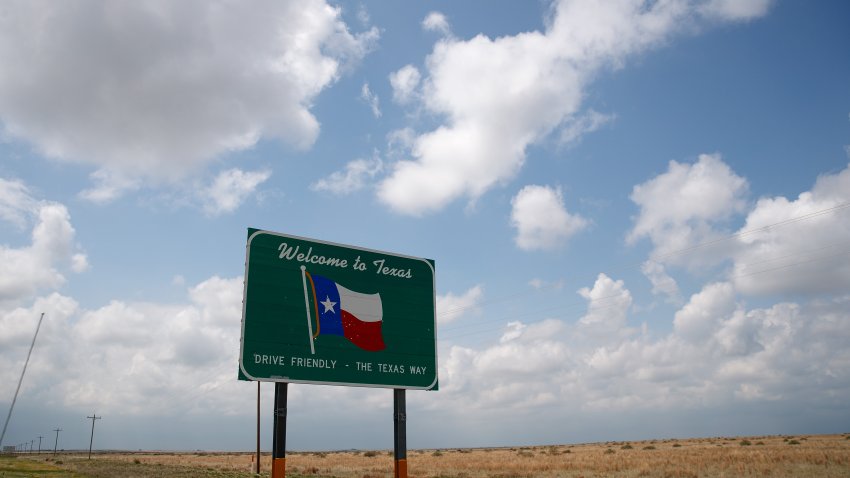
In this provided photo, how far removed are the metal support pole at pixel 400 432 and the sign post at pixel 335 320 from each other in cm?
3

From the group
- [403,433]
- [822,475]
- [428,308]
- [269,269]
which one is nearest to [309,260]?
[269,269]

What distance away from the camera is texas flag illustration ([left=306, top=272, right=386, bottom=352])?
1520 centimetres

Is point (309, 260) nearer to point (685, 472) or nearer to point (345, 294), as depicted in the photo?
point (345, 294)

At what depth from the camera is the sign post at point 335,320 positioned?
46.1 ft

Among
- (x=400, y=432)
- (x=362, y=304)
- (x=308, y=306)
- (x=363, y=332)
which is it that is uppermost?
(x=362, y=304)

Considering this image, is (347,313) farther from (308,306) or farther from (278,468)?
(278,468)

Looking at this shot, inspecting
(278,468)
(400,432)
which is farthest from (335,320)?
(278,468)

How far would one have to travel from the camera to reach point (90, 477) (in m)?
41.7

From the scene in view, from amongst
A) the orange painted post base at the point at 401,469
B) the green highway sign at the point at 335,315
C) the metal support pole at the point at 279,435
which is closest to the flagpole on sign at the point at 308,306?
the green highway sign at the point at 335,315

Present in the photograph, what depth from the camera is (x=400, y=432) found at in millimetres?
16078

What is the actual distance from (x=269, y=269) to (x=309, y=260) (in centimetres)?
109

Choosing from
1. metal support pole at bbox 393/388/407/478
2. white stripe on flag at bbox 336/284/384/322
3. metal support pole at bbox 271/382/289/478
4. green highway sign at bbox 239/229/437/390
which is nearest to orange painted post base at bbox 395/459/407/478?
metal support pole at bbox 393/388/407/478

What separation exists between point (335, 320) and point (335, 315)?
0.43 feet

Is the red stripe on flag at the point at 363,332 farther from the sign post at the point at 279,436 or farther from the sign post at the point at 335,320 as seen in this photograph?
the sign post at the point at 279,436
